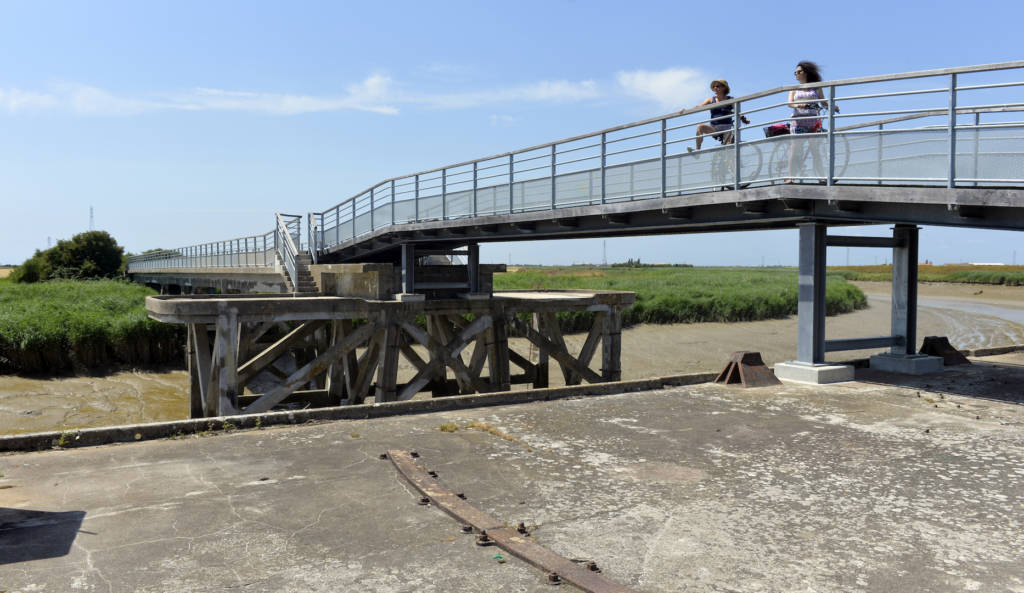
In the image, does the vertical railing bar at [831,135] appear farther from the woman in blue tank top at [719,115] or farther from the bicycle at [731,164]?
the woman in blue tank top at [719,115]

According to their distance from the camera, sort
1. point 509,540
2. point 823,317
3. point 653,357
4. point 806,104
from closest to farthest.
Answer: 1. point 509,540
2. point 806,104
3. point 823,317
4. point 653,357

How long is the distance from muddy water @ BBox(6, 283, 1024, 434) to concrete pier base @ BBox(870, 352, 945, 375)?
11196mm

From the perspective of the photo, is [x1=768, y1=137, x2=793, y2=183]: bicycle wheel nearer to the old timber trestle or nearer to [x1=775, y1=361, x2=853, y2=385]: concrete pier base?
[x1=775, y1=361, x2=853, y2=385]: concrete pier base

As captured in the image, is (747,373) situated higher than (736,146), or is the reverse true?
(736,146)

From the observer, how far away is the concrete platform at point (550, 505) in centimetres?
374

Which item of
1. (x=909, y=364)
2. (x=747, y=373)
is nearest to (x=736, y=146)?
(x=747, y=373)

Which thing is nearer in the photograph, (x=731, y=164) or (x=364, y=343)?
(x=731, y=164)

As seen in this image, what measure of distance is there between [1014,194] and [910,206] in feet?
4.00

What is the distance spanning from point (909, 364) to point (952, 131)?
13.5 feet

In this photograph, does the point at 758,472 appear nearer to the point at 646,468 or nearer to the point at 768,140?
the point at 646,468

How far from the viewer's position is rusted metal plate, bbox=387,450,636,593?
3.60 metres

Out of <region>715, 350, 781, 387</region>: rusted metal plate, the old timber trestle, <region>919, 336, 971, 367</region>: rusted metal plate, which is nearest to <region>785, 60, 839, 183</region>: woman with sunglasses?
<region>715, 350, 781, 387</region>: rusted metal plate

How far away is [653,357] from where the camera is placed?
1032 inches

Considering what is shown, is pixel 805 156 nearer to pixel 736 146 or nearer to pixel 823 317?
pixel 736 146
